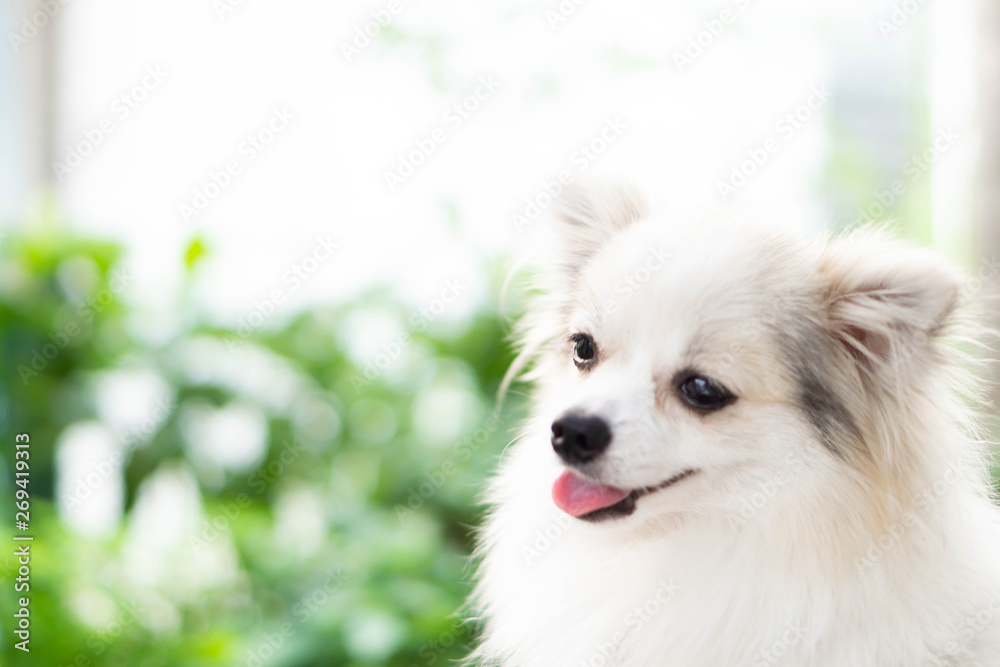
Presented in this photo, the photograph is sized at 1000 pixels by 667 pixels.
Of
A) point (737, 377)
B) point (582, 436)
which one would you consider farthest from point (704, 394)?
point (582, 436)

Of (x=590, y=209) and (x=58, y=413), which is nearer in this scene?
(x=590, y=209)

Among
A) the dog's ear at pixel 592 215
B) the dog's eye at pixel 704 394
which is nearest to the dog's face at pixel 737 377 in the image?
the dog's eye at pixel 704 394

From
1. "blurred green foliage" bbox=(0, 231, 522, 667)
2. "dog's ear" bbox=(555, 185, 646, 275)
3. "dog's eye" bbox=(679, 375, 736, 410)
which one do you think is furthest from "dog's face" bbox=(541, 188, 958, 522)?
"blurred green foliage" bbox=(0, 231, 522, 667)

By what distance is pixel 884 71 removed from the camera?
139 inches

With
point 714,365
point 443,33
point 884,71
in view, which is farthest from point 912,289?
point 884,71

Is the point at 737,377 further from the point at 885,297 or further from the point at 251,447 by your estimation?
the point at 251,447

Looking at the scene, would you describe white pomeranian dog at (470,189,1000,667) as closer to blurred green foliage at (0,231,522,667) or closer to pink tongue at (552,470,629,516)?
pink tongue at (552,470,629,516)

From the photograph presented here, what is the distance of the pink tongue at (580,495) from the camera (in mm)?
1261

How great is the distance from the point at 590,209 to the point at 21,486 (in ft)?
6.58

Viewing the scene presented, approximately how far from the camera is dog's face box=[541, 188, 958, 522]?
121 centimetres

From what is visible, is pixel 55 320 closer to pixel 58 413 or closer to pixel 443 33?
pixel 58 413

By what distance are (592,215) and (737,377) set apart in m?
0.49

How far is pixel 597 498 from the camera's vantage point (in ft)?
4.16

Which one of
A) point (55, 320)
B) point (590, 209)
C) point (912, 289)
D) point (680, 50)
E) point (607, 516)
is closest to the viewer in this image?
point (912, 289)
